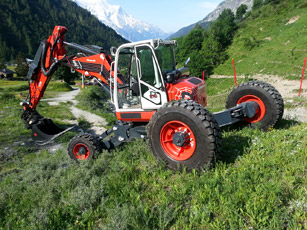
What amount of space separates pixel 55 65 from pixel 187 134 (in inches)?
230

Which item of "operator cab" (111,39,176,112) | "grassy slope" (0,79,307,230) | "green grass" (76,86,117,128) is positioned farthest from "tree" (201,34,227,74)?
"grassy slope" (0,79,307,230)

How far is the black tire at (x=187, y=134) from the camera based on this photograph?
3768mm

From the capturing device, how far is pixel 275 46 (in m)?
39.5

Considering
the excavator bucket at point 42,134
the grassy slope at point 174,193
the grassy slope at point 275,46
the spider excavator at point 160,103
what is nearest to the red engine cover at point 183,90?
the spider excavator at point 160,103

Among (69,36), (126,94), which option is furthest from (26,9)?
(126,94)

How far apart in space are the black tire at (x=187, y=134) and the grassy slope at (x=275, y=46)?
84.5 ft

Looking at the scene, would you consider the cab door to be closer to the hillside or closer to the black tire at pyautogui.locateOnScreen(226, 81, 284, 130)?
the black tire at pyautogui.locateOnScreen(226, 81, 284, 130)

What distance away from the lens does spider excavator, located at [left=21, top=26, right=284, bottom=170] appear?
13.0 feet

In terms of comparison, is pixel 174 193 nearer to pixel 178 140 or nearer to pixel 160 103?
pixel 178 140

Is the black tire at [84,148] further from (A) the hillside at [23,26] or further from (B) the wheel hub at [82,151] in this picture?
(A) the hillside at [23,26]

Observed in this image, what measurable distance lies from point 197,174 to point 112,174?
1778 millimetres

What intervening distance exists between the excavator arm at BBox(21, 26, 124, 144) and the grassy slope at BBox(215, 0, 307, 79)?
24827 millimetres

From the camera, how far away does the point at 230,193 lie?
10.6 feet

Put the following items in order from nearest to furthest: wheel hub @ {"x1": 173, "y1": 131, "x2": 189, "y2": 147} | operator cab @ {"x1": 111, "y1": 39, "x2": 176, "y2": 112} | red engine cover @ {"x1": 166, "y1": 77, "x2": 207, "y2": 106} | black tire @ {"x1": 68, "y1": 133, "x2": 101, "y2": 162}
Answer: wheel hub @ {"x1": 173, "y1": 131, "x2": 189, "y2": 147}, red engine cover @ {"x1": 166, "y1": 77, "x2": 207, "y2": 106}, operator cab @ {"x1": 111, "y1": 39, "x2": 176, "y2": 112}, black tire @ {"x1": 68, "y1": 133, "x2": 101, "y2": 162}
